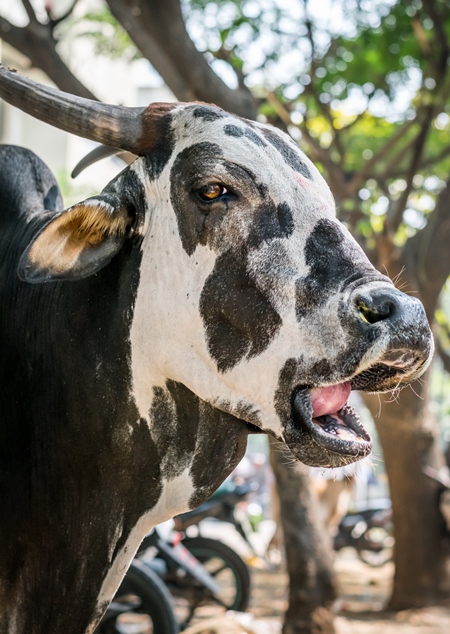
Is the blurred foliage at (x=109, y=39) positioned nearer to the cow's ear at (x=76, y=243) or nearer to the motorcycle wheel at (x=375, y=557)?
the motorcycle wheel at (x=375, y=557)

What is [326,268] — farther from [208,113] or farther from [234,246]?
[208,113]

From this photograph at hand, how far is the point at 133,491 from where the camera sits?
2506 millimetres

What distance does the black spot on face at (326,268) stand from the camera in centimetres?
Answer: 221

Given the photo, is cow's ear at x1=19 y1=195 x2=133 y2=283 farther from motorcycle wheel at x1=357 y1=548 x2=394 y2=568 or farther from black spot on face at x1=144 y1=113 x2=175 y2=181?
motorcycle wheel at x1=357 y1=548 x2=394 y2=568

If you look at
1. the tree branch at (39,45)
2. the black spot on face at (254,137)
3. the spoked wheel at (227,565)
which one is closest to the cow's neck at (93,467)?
the black spot on face at (254,137)

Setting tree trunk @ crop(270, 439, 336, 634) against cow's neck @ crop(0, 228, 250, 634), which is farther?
tree trunk @ crop(270, 439, 336, 634)

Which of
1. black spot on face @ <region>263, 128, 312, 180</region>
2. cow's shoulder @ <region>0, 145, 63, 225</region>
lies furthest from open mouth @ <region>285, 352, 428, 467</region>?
cow's shoulder @ <region>0, 145, 63, 225</region>

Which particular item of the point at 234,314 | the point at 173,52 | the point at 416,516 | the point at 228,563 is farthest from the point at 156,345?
the point at 416,516

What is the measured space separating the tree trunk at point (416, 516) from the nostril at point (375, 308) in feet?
19.9

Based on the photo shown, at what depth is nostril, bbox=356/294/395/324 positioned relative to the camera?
2.08 metres

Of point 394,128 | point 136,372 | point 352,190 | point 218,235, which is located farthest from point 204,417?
point 394,128

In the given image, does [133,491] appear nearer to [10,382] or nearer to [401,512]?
[10,382]

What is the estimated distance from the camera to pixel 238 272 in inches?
92.2

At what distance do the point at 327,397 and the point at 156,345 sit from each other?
0.50m
